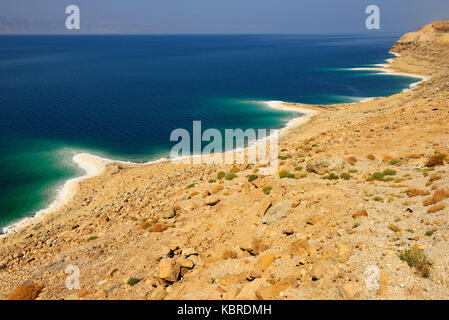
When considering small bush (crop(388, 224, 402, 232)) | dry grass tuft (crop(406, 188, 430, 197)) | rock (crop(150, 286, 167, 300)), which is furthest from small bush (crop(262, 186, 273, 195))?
rock (crop(150, 286, 167, 300))

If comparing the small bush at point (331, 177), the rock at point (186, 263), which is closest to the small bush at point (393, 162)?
the small bush at point (331, 177)

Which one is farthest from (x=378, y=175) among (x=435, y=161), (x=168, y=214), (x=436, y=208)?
(x=168, y=214)

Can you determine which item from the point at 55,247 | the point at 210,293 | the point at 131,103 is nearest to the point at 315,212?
the point at 210,293

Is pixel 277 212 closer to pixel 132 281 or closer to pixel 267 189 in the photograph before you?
pixel 267 189

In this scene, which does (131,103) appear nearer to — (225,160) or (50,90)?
(50,90)

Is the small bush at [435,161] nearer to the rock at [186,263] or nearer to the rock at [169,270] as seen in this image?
the rock at [186,263]

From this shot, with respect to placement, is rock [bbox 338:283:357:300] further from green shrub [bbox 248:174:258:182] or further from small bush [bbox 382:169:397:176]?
green shrub [bbox 248:174:258:182]
